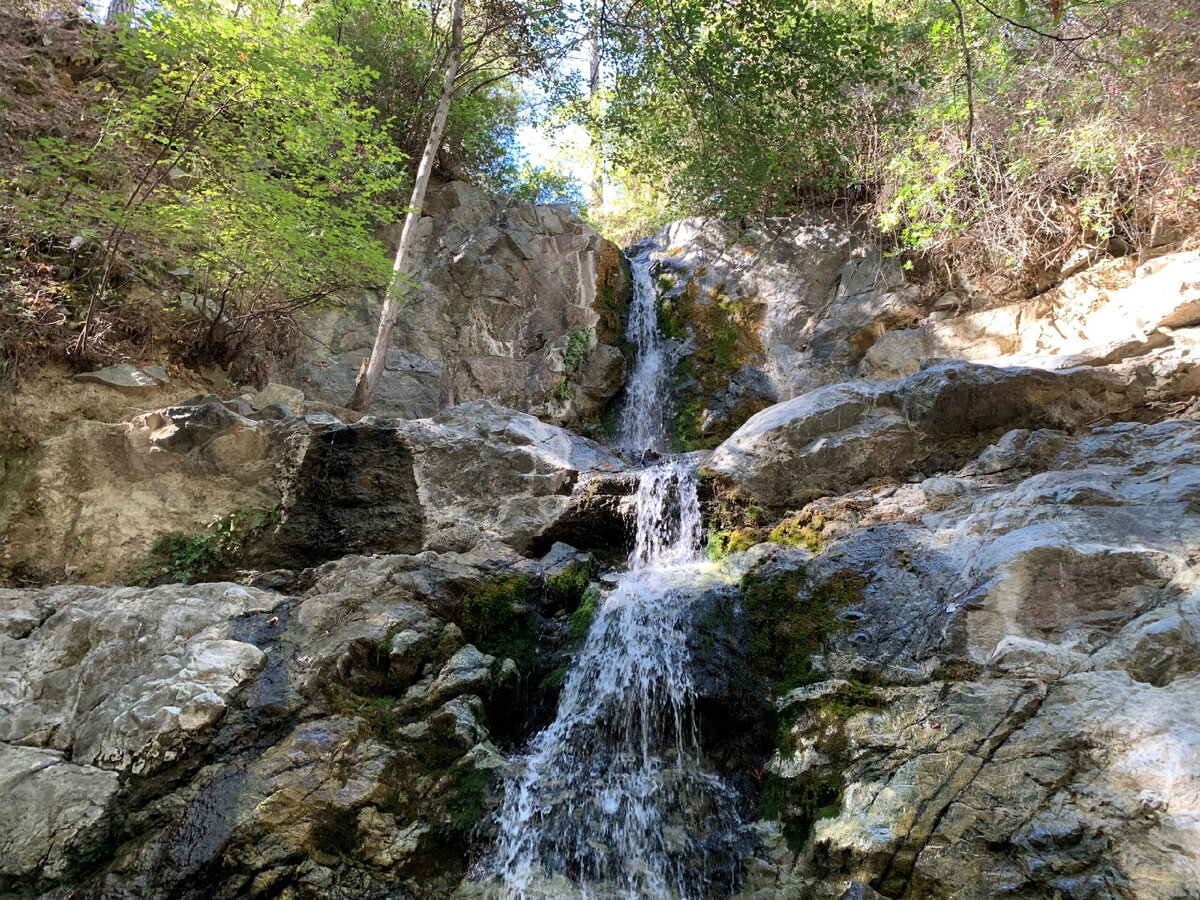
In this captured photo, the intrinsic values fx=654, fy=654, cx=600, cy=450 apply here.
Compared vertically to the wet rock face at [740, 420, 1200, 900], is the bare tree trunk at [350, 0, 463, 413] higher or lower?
higher

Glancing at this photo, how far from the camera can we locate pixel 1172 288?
685 cm

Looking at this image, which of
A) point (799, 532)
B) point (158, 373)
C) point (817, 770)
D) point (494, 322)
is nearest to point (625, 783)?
point (817, 770)

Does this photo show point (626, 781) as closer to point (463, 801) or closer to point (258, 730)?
point (463, 801)

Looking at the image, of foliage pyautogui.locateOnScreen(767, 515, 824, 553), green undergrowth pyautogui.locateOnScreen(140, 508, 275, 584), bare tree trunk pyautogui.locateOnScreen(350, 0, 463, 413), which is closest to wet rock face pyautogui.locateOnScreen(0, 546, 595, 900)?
green undergrowth pyautogui.locateOnScreen(140, 508, 275, 584)

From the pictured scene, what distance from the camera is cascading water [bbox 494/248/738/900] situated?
4004 millimetres

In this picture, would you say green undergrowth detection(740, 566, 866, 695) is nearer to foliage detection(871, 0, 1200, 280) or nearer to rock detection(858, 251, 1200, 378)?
rock detection(858, 251, 1200, 378)

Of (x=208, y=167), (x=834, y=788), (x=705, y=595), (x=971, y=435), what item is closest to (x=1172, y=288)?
(x=971, y=435)

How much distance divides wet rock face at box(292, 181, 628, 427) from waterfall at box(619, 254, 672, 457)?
330mm

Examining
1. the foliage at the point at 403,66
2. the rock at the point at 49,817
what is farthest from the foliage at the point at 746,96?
the rock at the point at 49,817

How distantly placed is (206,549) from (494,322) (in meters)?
6.64

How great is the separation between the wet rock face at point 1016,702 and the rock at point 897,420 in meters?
1.02

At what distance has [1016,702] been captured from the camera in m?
3.48

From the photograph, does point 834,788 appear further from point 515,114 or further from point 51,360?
point 515,114

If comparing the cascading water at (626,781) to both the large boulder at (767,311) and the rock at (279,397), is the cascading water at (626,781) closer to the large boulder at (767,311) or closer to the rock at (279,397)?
the large boulder at (767,311)
